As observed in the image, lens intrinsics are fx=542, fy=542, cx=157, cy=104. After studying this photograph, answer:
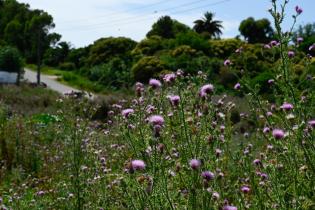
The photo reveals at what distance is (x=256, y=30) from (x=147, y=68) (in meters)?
11.6

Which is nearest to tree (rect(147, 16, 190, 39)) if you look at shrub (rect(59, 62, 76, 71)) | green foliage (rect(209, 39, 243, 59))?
shrub (rect(59, 62, 76, 71))

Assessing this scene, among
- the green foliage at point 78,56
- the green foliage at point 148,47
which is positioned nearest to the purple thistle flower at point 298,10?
the green foliage at point 148,47

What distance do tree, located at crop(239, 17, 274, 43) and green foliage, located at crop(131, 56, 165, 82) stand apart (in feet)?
32.9

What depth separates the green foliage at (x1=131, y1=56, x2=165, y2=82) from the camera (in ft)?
76.6

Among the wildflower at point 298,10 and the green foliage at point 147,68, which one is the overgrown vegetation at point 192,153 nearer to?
the wildflower at point 298,10

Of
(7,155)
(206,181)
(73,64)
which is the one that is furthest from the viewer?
(73,64)

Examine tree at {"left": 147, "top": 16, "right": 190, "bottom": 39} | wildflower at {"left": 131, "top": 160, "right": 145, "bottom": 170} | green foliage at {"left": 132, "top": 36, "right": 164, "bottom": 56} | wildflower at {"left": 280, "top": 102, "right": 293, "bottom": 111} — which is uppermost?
tree at {"left": 147, "top": 16, "right": 190, "bottom": 39}

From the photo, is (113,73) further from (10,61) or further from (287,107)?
(287,107)

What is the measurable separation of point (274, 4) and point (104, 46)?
30561 mm

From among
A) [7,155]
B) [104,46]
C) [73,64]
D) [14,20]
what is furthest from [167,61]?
[14,20]

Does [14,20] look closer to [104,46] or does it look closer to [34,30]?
[34,30]

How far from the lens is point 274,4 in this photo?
3.35 m

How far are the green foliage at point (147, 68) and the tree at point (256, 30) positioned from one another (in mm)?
10027

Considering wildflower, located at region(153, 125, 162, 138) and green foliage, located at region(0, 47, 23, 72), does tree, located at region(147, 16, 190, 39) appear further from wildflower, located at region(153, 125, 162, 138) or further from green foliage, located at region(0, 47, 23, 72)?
wildflower, located at region(153, 125, 162, 138)
